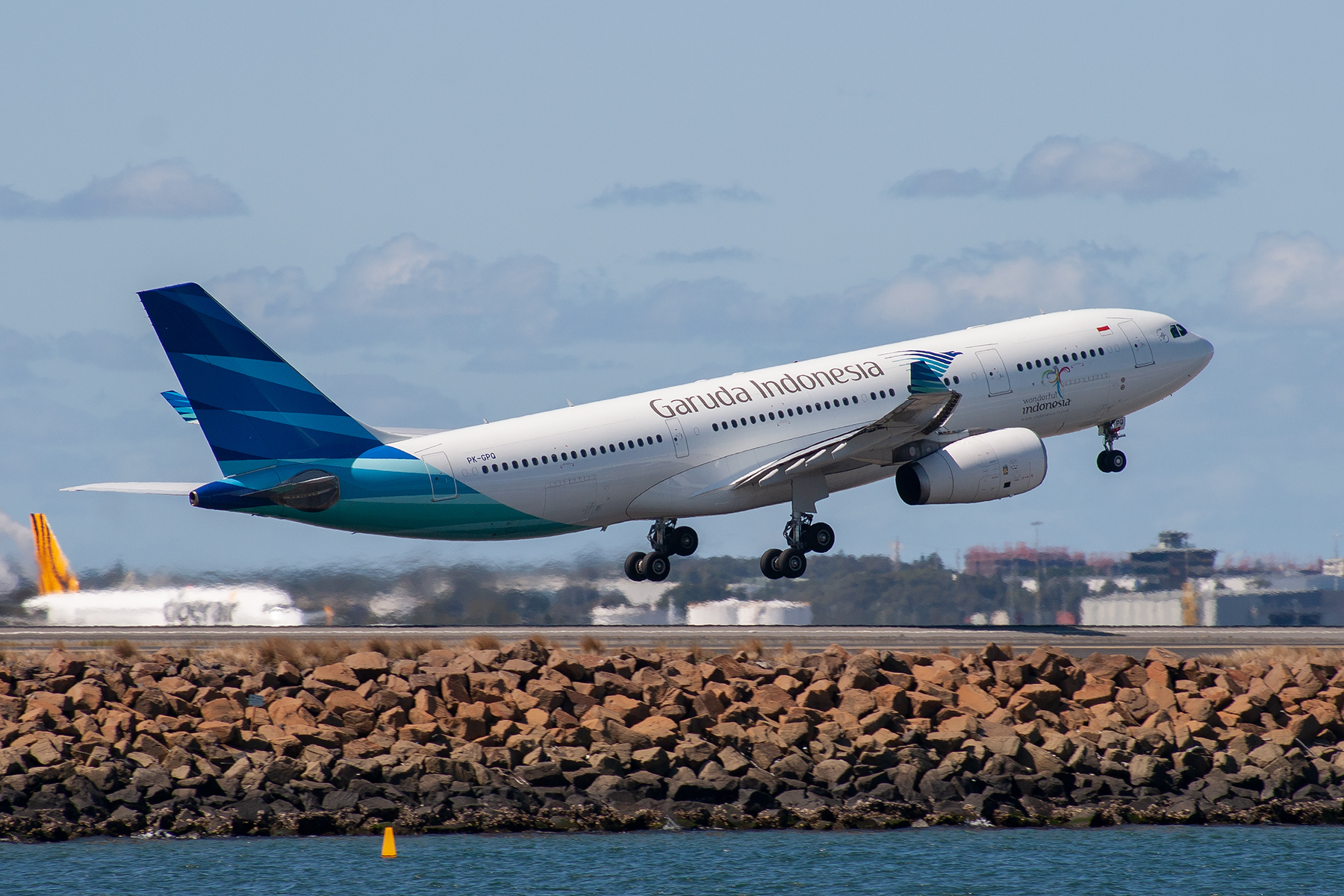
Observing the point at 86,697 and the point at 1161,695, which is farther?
the point at 1161,695

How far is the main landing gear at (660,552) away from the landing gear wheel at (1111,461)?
1438cm

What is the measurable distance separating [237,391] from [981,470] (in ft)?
68.5

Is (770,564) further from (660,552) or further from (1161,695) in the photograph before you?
(1161,695)

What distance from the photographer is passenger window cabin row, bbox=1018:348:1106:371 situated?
2384 inches

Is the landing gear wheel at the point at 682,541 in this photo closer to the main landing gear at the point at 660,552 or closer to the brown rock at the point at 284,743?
the main landing gear at the point at 660,552

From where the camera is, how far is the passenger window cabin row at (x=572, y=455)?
175ft

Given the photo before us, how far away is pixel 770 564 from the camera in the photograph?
60344 mm

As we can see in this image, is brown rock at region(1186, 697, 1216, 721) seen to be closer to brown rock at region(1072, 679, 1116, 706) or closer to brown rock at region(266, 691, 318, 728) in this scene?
brown rock at region(1072, 679, 1116, 706)

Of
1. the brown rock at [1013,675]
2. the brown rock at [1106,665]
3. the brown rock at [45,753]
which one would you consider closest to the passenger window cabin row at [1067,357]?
the brown rock at [1106,665]

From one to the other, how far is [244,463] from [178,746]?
430 inches

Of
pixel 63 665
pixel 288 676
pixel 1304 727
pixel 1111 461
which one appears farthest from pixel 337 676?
pixel 1111 461

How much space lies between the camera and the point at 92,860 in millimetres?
38062

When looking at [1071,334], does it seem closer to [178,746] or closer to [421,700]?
[421,700]

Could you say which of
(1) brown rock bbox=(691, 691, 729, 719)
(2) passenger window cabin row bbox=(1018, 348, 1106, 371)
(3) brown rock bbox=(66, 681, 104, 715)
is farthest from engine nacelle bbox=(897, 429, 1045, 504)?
(3) brown rock bbox=(66, 681, 104, 715)
